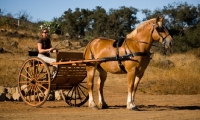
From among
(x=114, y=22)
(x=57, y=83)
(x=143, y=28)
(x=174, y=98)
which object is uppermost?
(x=114, y=22)

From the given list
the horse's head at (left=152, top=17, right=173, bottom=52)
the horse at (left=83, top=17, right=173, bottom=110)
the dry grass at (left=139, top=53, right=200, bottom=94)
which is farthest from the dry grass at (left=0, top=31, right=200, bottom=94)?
the horse's head at (left=152, top=17, right=173, bottom=52)

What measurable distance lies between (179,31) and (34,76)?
3281 cm

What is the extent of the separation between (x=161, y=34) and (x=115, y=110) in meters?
2.52

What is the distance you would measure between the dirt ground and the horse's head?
190 cm

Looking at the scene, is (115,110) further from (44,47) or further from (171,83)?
(171,83)

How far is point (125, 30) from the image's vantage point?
40625 mm

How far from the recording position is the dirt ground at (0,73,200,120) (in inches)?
367

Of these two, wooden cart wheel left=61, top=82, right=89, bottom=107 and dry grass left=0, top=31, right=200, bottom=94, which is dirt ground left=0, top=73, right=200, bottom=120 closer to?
wooden cart wheel left=61, top=82, right=89, bottom=107

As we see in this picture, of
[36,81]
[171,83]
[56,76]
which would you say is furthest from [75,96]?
[171,83]

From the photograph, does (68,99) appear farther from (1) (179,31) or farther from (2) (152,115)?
(1) (179,31)

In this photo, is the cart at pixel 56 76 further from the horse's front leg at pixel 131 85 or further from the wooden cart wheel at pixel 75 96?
the horse's front leg at pixel 131 85

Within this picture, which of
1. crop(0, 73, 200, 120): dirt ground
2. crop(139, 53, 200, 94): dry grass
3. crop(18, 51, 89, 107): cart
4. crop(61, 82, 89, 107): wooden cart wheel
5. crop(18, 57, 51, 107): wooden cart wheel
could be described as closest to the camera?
crop(0, 73, 200, 120): dirt ground

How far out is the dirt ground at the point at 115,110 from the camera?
9.31 m

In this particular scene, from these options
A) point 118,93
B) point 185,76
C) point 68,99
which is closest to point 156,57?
point 185,76
